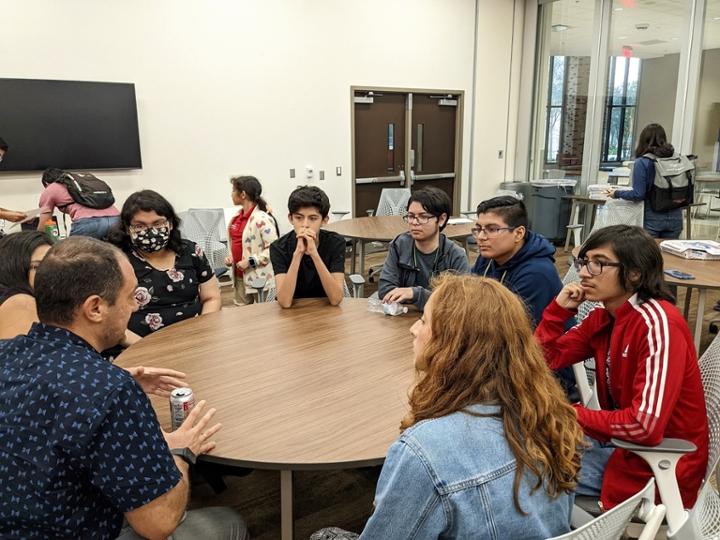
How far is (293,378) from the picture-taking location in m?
1.85

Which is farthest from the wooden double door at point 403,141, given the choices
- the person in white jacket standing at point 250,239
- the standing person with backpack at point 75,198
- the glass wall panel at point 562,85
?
the standing person with backpack at point 75,198

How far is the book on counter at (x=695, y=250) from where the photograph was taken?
3.55 m

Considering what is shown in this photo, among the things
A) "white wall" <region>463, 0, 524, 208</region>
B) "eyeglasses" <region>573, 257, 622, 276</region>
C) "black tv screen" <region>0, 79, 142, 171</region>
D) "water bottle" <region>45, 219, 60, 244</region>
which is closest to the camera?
"eyeglasses" <region>573, 257, 622, 276</region>

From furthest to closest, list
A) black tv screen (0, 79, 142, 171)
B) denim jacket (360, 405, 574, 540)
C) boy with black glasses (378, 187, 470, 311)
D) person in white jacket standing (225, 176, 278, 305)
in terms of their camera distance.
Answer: black tv screen (0, 79, 142, 171) < person in white jacket standing (225, 176, 278, 305) < boy with black glasses (378, 187, 470, 311) < denim jacket (360, 405, 574, 540)

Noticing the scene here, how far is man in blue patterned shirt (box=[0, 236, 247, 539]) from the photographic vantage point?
1.05 m

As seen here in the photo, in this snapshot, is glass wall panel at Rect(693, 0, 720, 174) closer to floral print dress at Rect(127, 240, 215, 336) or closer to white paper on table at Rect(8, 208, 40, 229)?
floral print dress at Rect(127, 240, 215, 336)

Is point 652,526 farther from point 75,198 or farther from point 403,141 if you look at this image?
point 403,141

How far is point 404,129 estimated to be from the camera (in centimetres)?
740

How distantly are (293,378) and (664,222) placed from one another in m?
4.02

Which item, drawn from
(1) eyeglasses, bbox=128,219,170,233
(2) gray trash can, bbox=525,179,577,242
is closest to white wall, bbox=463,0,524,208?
(2) gray trash can, bbox=525,179,577,242

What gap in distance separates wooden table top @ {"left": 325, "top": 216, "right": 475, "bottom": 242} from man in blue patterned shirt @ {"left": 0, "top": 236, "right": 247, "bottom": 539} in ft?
11.1

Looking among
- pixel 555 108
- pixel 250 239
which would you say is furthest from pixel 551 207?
pixel 250 239

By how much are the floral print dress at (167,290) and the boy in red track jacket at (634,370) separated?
5.84 feet

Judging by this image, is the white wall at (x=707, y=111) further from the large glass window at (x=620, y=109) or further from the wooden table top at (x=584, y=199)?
the wooden table top at (x=584, y=199)
